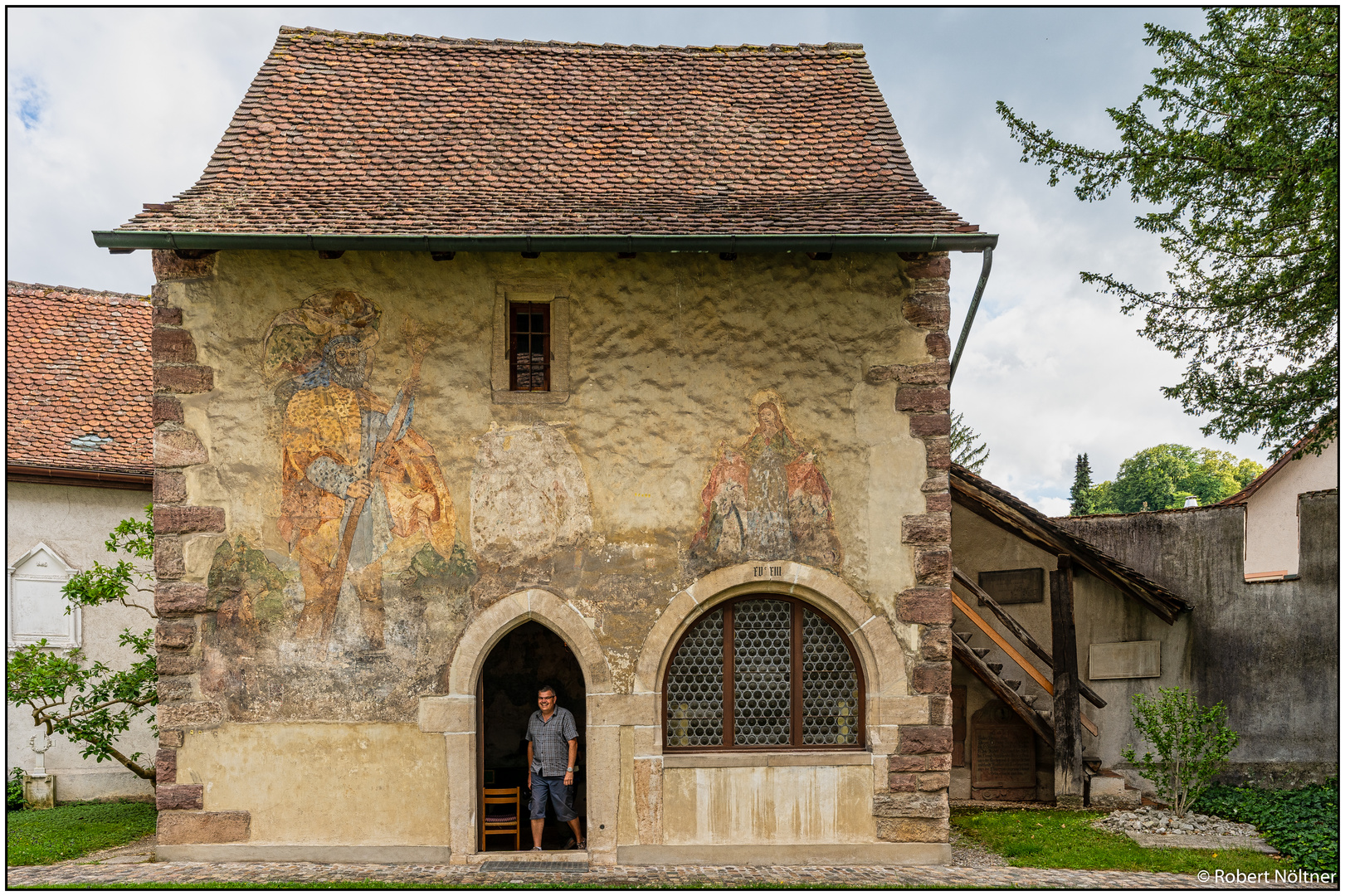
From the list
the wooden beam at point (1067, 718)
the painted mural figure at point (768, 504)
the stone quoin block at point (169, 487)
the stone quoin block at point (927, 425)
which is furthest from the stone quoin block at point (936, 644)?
the stone quoin block at point (169, 487)

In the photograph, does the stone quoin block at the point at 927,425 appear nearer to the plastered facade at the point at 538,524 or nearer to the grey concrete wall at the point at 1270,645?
the plastered facade at the point at 538,524

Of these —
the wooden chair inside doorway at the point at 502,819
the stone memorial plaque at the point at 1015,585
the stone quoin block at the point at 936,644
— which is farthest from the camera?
the stone memorial plaque at the point at 1015,585

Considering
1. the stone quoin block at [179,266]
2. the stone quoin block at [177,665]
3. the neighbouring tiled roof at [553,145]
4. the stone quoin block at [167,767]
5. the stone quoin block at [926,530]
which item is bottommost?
the stone quoin block at [167,767]

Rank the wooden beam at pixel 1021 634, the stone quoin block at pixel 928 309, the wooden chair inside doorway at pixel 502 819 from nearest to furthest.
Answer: the stone quoin block at pixel 928 309
the wooden chair inside doorway at pixel 502 819
the wooden beam at pixel 1021 634

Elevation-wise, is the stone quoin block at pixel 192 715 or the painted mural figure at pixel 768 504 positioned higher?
the painted mural figure at pixel 768 504

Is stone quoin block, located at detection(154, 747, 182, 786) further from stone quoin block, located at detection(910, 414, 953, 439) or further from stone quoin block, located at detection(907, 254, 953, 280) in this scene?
stone quoin block, located at detection(907, 254, 953, 280)

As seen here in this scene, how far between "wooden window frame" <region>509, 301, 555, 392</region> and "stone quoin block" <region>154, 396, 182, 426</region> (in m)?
2.66

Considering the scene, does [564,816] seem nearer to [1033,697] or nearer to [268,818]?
[268,818]

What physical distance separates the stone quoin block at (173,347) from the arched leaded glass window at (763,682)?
15.2 ft

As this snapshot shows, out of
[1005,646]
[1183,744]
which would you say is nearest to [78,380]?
[1005,646]

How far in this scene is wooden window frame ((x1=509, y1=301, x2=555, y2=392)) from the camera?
8242 millimetres

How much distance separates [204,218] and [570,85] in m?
4.05

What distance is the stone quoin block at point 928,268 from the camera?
8.25 meters

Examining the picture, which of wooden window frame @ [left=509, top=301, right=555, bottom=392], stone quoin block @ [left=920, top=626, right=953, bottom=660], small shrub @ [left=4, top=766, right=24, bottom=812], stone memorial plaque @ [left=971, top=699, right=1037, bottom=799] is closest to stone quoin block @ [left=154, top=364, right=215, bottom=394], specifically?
wooden window frame @ [left=509, top=301, right=555, bottom=392]
